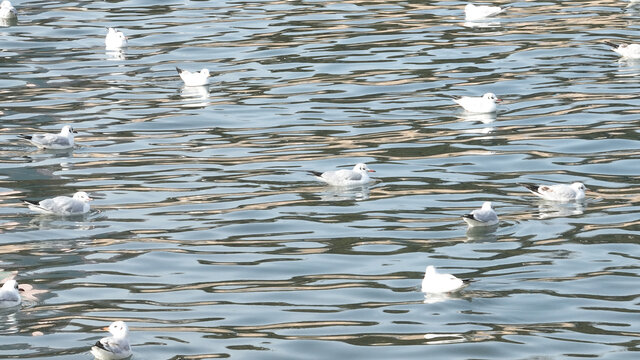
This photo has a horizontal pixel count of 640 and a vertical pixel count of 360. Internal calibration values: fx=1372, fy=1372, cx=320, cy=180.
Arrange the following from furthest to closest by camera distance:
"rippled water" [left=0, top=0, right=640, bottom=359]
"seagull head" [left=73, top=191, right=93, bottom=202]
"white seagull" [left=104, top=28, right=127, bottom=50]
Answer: "white seagull" [left=104, top=28, right=127, bottom=50]
"seagull head" [left=73, top=191, right=93, bottom=202]
"rippled water" [left=0, top=0, right=640, bottom=359]

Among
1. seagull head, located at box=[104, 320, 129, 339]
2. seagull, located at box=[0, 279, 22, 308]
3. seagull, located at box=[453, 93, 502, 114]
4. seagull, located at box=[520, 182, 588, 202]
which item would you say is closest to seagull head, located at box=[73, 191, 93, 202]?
seagull, located at box=[0, 279, 22, 308]

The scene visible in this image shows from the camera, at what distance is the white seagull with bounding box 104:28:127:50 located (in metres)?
29.3

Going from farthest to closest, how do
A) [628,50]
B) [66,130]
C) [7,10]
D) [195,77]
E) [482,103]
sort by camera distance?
[7,10] < [628,50] < [195,77] < [482,103] < [66,130]

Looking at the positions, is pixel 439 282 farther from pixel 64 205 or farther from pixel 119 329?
pixel 64 205

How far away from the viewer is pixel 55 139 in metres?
21.9

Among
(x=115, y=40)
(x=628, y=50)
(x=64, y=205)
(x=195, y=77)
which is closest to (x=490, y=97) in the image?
(x=628, y=50)

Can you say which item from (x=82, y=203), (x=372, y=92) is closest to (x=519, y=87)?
(x=372, y=92)

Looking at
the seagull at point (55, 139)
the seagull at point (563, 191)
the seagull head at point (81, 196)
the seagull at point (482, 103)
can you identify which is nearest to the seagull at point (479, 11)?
the seagull at point (482, 103)

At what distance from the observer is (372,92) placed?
25609 mm

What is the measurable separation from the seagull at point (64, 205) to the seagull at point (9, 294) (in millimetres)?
3434

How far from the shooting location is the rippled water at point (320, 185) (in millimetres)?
14336

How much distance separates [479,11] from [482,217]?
14.8m

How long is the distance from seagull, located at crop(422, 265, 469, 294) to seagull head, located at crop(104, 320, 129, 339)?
11.2 ft

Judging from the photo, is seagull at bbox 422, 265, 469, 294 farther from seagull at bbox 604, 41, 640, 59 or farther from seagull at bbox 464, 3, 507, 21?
seagull at bbox 464, 3, 507, 21
